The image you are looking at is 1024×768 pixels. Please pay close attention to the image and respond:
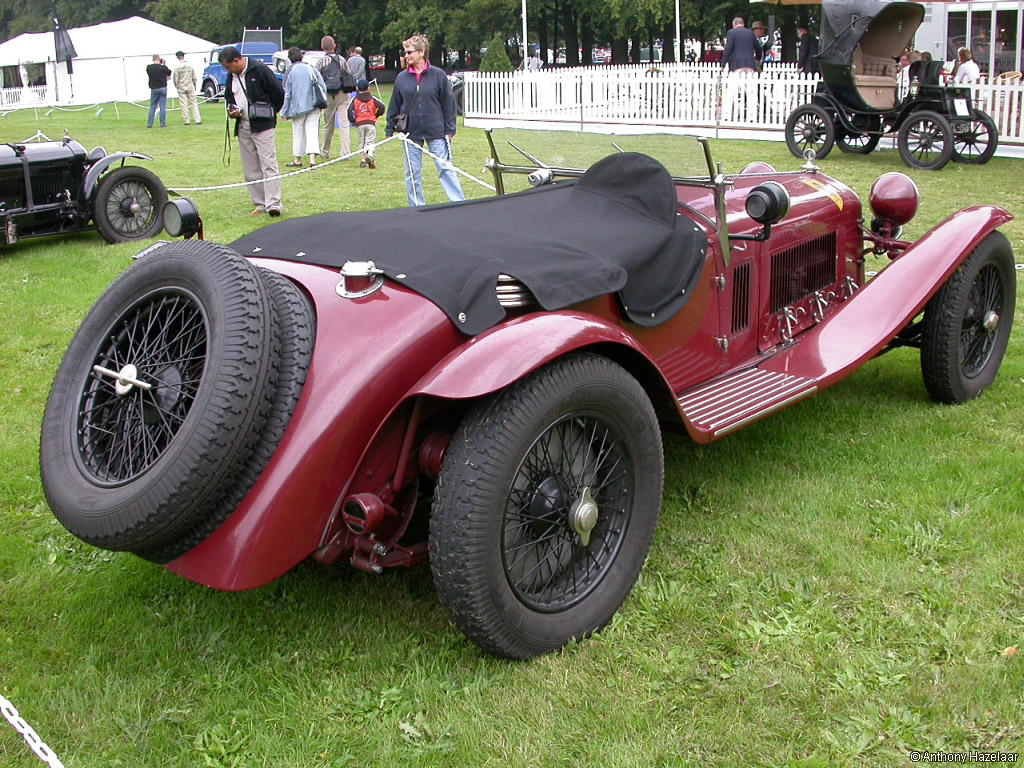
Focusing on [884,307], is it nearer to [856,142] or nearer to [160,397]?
[160,397]

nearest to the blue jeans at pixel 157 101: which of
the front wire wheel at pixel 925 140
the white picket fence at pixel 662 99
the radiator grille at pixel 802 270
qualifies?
the white picket fence at pixel 662 99

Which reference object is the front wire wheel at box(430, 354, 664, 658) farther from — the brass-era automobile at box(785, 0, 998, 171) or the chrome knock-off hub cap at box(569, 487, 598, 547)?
the brass-era automobile at box(785, 0, 998, 171)

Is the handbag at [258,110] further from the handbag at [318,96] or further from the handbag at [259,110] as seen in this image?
the handbag at [318,96]

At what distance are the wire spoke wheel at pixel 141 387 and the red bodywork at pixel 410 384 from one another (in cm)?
32

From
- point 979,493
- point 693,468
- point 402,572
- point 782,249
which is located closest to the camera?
point 402,572

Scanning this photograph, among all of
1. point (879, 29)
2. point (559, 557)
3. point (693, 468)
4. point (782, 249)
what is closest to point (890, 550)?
point (693, 468)

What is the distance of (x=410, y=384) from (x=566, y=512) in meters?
0.59

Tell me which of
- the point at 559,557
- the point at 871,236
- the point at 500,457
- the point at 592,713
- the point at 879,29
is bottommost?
the point at 592,713

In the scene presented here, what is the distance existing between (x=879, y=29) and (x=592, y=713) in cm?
1222

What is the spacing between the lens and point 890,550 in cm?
317

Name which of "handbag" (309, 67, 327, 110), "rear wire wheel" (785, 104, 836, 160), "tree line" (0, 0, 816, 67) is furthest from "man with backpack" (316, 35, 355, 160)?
"tree line" (0, 0, 816, 67)

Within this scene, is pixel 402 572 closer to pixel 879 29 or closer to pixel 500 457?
pixel 500 457

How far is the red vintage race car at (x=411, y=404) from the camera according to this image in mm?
2357

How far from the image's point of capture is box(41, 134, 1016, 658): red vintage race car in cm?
236
